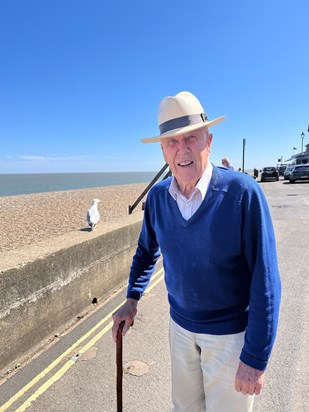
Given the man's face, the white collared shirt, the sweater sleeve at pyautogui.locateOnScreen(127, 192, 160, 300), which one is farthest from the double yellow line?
the man's face

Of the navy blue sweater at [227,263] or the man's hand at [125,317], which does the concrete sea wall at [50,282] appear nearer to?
the man's hand at [125,317]

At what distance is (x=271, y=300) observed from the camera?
63.3 inches

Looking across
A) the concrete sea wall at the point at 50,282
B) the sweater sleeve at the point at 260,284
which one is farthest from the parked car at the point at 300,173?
the sweater sleeve at the point at 260,284

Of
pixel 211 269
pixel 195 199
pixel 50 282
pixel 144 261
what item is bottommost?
pixel 50 282

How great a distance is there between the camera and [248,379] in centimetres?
162

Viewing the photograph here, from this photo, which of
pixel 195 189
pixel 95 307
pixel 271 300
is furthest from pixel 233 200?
pixel 95 307

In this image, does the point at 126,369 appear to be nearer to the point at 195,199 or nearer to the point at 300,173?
the point at 195,199

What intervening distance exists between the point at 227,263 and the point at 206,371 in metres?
0.63

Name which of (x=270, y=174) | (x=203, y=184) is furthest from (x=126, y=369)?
(x=270, y=174)

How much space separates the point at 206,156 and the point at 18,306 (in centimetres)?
241

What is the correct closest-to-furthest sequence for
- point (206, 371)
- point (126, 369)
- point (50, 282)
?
point (206, 371) → point (126, 369) → point (50, 282)

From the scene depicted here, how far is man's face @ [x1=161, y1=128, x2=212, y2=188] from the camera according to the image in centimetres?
184

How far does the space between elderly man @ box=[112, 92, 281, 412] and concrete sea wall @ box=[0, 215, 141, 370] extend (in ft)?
5.89

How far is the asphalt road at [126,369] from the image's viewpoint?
2.78m
